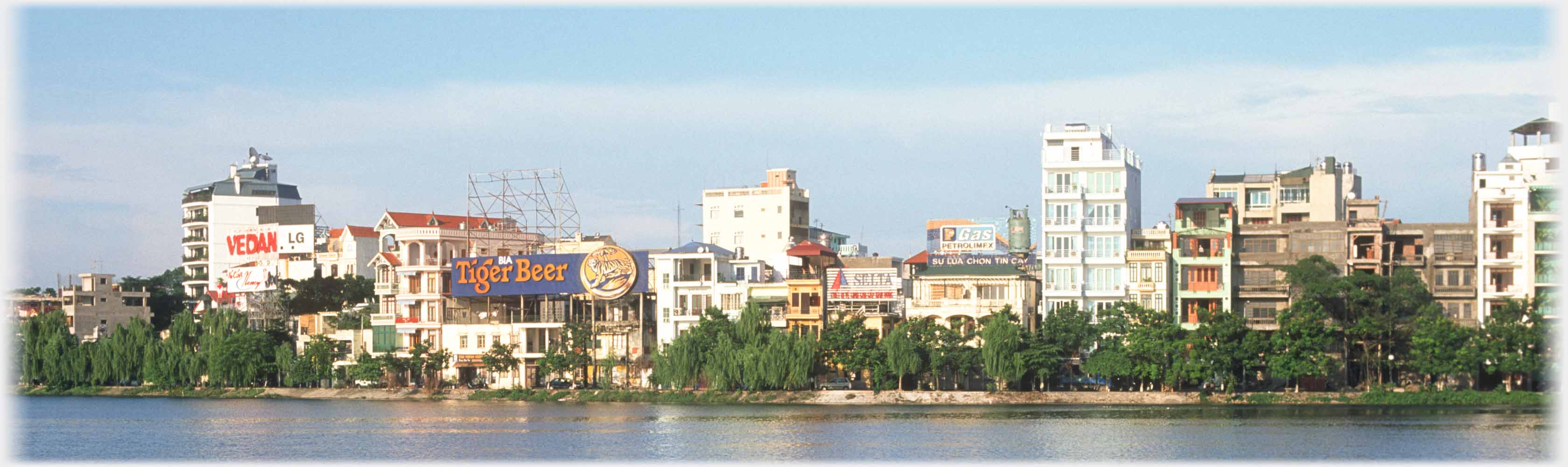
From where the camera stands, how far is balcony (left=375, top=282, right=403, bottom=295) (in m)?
101

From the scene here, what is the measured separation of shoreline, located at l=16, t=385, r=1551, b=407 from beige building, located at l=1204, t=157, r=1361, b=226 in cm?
1929

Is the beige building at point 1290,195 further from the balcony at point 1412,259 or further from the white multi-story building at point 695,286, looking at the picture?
A: the white multi-story building at point 695,286

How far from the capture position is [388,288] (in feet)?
332

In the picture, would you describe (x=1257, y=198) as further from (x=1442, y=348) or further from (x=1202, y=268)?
(x=1442, y=348)

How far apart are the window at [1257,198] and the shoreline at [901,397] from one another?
22539mm

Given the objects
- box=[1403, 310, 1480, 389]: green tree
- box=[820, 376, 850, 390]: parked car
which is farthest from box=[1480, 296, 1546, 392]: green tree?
box=[820, 376, 850, 390]: parked car

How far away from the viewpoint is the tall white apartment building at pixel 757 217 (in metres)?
116

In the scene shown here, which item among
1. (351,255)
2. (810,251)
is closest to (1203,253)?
(810,251)

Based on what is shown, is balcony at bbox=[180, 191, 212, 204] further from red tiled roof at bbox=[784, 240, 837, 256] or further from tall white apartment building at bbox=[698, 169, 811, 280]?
red tiled roof at bbox=[784, 240, 837, 256]

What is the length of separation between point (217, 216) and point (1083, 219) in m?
83.5

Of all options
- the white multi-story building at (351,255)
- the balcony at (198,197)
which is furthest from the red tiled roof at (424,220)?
the balcony at (198,197)

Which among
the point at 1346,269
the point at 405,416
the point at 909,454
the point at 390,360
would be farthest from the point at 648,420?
the point at 1346,269

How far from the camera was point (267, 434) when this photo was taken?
70188mm

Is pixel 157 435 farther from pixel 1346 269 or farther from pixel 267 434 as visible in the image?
pixel 1346 269
